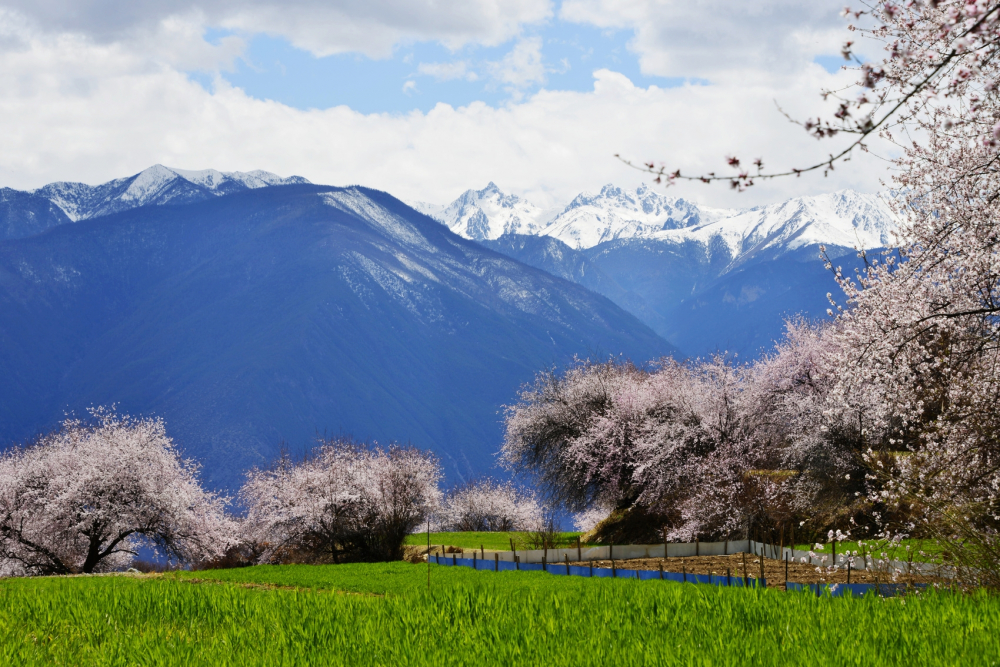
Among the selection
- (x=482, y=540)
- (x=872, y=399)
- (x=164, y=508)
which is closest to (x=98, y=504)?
(x=164, y=508)

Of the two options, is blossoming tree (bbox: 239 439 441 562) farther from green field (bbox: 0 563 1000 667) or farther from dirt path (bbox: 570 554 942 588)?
green field (bbox: 0 563 1000 667)

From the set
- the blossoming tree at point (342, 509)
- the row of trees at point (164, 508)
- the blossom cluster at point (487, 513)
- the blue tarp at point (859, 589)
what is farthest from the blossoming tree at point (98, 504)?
the blue tarp at point (859, 589)

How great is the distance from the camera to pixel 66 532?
4503 cm

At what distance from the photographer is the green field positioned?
6.89 meters

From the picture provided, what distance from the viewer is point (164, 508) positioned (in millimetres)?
46406

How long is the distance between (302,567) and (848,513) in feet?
82.3

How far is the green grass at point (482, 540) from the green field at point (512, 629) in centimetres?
3524

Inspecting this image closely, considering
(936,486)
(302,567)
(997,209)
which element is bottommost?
(302,567)

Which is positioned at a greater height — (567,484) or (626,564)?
(567,484)

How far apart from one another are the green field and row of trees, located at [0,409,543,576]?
35814 mm

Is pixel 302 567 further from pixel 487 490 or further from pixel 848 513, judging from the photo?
pixel 487 490

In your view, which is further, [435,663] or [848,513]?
[848,513]

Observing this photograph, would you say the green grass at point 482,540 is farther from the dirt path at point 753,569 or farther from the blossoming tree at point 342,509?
the dirt path at point 753,569

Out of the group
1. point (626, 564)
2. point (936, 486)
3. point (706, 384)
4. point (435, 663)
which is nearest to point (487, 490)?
point (706, 384)
